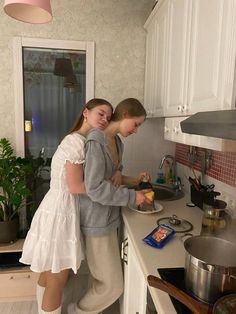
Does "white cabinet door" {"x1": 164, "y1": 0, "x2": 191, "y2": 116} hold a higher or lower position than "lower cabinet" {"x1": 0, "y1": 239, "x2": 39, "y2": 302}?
higher

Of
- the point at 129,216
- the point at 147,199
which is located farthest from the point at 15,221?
the point at 147,199

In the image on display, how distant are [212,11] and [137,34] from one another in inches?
50.9

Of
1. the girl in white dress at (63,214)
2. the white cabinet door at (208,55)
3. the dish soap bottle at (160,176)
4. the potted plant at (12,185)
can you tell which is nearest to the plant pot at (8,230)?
the potted plant at (12,185)

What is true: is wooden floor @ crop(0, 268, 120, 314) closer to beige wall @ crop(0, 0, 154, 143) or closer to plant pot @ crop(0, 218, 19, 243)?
plant pot @ crop(0, 218, 19, 243)

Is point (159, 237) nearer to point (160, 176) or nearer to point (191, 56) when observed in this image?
point (191, 56)

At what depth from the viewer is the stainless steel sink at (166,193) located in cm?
191

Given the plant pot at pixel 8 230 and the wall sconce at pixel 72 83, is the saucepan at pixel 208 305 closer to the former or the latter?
the plant pot at pixel 8 230

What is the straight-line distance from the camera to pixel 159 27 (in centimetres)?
182

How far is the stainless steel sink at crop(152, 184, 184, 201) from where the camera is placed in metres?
1.91

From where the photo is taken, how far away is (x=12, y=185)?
1921 millimetres

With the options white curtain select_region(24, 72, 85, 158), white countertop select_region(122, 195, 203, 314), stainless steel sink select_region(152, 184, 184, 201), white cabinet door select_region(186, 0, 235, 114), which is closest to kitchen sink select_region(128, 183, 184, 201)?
stainless steel sink select_region(152, 184, 184, 201)

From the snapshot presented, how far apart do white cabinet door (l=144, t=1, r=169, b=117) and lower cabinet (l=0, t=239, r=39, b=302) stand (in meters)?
1.54

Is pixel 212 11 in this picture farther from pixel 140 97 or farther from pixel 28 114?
pixel 28 114

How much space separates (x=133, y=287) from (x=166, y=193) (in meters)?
0.89
